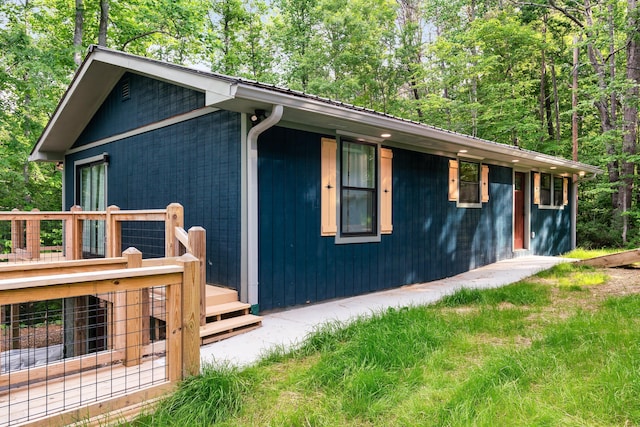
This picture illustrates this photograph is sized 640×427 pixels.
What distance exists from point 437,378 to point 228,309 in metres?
2.21

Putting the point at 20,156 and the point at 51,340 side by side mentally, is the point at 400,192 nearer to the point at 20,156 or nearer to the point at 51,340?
the point at 51,340

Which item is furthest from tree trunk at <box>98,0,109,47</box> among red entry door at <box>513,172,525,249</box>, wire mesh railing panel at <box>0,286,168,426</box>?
red entry door at <box>513,172,525,249</box>

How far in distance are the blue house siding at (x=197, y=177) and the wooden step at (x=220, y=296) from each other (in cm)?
11

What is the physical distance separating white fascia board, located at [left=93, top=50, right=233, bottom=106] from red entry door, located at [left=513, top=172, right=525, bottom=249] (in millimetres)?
7919

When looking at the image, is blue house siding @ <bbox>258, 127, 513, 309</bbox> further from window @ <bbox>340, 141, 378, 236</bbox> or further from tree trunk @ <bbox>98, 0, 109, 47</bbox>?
tree trunk @ <bbox>98, 0, 109, 47</bbox>

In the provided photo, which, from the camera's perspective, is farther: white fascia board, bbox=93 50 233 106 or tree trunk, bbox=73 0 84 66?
tree trunk, bbox=73 0 84 66

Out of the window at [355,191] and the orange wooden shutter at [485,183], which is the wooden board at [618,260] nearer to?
the orange wooden shutter at [485,183]

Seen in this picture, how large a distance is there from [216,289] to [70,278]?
8.60 feet

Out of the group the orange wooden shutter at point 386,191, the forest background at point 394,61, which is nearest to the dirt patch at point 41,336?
the forest background at point 394,61

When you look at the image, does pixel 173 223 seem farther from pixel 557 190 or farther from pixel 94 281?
pixel 557 190

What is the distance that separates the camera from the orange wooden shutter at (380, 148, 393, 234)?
19.4 feet

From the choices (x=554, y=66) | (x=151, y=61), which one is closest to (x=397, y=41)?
(x=554, y=66)

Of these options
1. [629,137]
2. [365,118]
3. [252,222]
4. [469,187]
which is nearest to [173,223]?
[252,222]

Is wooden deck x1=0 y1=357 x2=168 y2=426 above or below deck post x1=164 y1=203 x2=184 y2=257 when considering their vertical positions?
below
